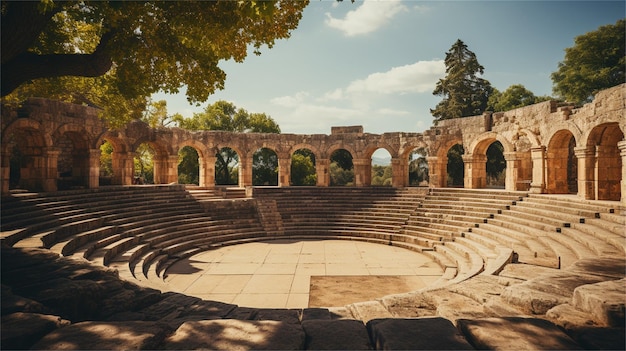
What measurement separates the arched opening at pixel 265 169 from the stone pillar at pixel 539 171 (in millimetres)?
29062

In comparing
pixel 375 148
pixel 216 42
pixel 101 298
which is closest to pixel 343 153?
pixel 375 148

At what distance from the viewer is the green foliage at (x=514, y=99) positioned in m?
34.0

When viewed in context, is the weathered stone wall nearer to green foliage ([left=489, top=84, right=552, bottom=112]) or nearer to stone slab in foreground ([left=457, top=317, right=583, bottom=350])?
stone slab in foreground ([left=457, top=317, right=583, bottom=350])

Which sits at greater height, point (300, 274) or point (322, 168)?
point (322, 168)

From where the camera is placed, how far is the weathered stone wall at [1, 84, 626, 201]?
12297 mm

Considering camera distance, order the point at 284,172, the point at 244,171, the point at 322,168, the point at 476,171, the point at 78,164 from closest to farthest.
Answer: the point at 78,164 → the point at 476,171 → the point at 322,168 → the point at 244,171 → the point at 284,172

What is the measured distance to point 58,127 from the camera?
14.0m

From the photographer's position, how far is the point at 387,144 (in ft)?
72.0

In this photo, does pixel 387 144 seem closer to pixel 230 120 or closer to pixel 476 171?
pixel 476 171

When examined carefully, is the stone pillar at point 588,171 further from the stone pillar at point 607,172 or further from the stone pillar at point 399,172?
the stone pillar at point 399,172

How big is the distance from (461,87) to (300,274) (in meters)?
33.4

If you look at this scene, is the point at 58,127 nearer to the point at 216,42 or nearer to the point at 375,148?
the point at 216,42

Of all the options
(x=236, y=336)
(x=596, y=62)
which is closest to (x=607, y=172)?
(x=236, y=336)

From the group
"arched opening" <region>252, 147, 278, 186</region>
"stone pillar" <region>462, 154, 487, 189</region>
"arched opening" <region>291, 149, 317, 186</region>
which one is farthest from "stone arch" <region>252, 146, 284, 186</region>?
"stone pillar" <region>462, 154, 487, 189</region>
